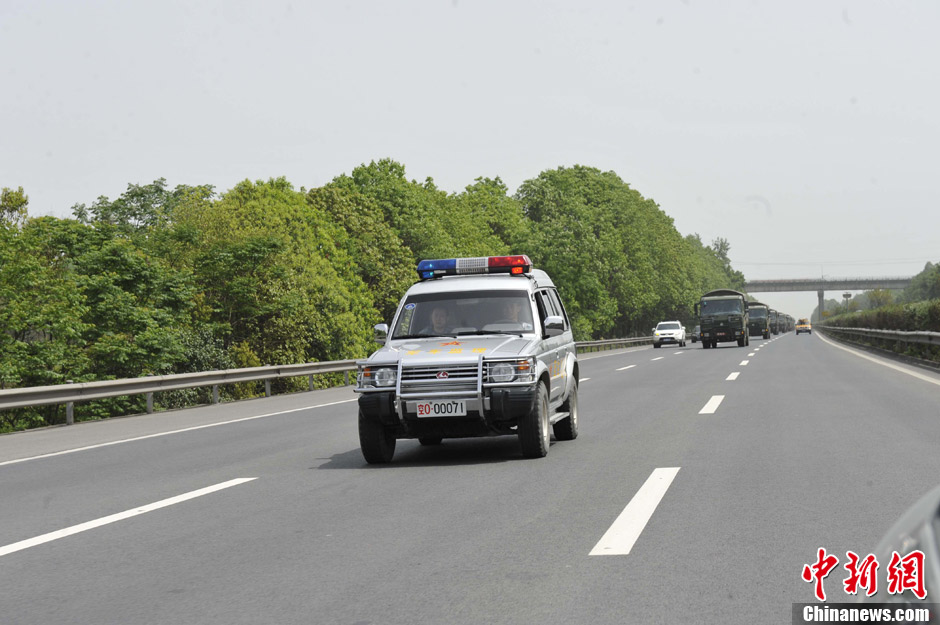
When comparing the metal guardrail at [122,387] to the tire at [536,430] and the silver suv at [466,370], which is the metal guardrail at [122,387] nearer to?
the silver suv at [466,370]

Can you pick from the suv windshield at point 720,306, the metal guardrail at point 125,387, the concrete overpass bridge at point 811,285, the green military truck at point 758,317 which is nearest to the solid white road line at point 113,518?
the metal guardrail at point 125,387

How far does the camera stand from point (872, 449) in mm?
10023

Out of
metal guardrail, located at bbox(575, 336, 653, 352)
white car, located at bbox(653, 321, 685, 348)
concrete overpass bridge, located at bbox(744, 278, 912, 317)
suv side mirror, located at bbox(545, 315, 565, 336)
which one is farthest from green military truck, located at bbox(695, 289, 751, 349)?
concrete overpass bridge, located at bbox(744, 278, 912, 317)

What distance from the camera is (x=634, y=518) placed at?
266 inches

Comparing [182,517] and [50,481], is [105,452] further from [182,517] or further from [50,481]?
[182,517]

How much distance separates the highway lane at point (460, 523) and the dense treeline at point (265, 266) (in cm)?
2298

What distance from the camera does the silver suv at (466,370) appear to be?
9656 millimetres

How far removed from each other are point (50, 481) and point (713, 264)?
546 feet

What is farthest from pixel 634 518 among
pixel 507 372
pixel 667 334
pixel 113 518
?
pixel 667 334

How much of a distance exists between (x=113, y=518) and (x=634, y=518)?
4.02m

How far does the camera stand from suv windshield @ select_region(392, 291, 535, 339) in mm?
11047

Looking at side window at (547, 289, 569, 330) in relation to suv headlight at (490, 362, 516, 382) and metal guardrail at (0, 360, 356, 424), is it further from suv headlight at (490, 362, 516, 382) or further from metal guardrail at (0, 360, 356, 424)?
metal guardrail at (0, 360, 356, 424)

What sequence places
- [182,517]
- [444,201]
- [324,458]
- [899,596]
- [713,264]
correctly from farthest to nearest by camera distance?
1. [713,264]
2. [444,201]
3. [324,458]
4. [182,517]
5. [899,596]

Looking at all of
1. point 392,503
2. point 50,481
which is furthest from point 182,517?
point 50,481
